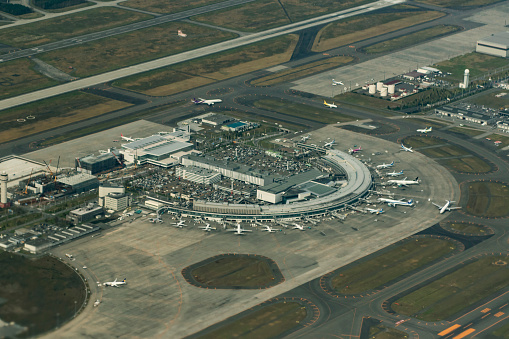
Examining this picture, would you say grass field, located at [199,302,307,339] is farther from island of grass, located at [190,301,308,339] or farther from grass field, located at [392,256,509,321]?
grass field, located at [392,256,509,321]

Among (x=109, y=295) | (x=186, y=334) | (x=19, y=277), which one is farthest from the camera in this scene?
(x=109, y=295)

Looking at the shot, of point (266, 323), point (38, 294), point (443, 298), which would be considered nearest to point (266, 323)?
point (266, 323)

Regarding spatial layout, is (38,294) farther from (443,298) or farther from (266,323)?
(443,298)

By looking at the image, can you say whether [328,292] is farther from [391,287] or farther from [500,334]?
[500,334]

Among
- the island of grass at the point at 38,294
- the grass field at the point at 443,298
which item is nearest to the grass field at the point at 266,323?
the grass field at the point at 443,298

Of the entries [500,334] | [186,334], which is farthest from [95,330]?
[500,334]

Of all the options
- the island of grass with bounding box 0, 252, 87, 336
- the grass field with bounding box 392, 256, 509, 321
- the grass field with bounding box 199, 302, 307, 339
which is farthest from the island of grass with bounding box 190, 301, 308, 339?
the island of grass with bounding box 0, 252, 87, 336
